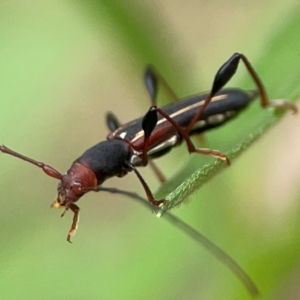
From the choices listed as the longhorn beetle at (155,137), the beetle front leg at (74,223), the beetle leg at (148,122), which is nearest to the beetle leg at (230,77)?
the longhorn beetle at (155,137)

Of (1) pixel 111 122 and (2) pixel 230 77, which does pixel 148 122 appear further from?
(1) pixel 111 122

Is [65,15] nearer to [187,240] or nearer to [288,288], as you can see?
[187,240]

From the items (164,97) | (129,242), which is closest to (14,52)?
(164,97)

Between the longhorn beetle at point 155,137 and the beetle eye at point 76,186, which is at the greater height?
the beetle eye at point 76,186

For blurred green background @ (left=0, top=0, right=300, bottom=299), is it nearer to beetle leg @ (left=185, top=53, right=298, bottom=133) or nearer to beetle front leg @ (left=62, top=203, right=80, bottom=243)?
beetle leg @ (left=185, top=53, right=298, bottom=133)

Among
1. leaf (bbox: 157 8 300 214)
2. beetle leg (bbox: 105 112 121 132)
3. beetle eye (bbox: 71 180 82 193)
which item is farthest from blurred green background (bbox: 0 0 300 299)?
beetle eye (bbox: 71 180 82 193)

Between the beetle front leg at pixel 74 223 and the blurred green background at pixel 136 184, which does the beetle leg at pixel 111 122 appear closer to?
the blurred green background at pixel 136 184

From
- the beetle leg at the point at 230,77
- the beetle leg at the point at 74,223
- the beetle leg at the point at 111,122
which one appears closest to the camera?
the beetle leg at the point at 74,223
